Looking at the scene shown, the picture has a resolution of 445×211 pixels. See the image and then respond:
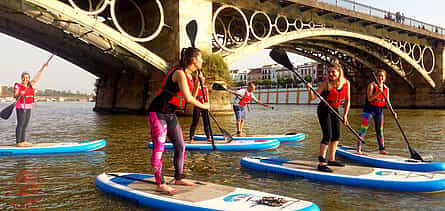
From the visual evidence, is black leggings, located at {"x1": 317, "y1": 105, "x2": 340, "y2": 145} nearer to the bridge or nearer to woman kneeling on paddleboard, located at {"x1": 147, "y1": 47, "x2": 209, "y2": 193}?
woman kneeling on paddleboard, located at {"x1": 147, "y1": 47, "x2": 209, "y2": 193}

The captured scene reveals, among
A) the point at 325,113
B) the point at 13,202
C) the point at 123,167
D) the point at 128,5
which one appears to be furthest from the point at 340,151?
the point at 128,5

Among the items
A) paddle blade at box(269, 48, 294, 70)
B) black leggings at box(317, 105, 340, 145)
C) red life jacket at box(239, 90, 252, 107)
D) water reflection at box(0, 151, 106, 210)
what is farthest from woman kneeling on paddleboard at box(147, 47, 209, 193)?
red life jacket at box(239, 90, 252, 107)

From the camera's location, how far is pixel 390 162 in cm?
715

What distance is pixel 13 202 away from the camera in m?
4.85

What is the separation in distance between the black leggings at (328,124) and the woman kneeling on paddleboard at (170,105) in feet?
8.11

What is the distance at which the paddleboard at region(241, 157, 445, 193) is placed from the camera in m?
5.28

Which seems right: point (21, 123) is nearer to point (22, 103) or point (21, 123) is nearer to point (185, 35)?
point (22, 103)

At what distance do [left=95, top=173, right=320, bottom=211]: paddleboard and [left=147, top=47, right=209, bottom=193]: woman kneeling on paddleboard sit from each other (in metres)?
0.26

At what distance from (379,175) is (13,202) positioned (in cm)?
563

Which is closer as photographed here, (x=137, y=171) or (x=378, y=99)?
(x=137, y=171)

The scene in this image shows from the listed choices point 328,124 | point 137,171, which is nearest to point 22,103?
point 137,171

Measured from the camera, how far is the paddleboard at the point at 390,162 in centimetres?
664

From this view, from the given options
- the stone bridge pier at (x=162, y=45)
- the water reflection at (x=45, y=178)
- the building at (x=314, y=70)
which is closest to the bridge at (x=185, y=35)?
the stone bridge pier at (x=162, y=45)

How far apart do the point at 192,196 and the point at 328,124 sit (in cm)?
303
